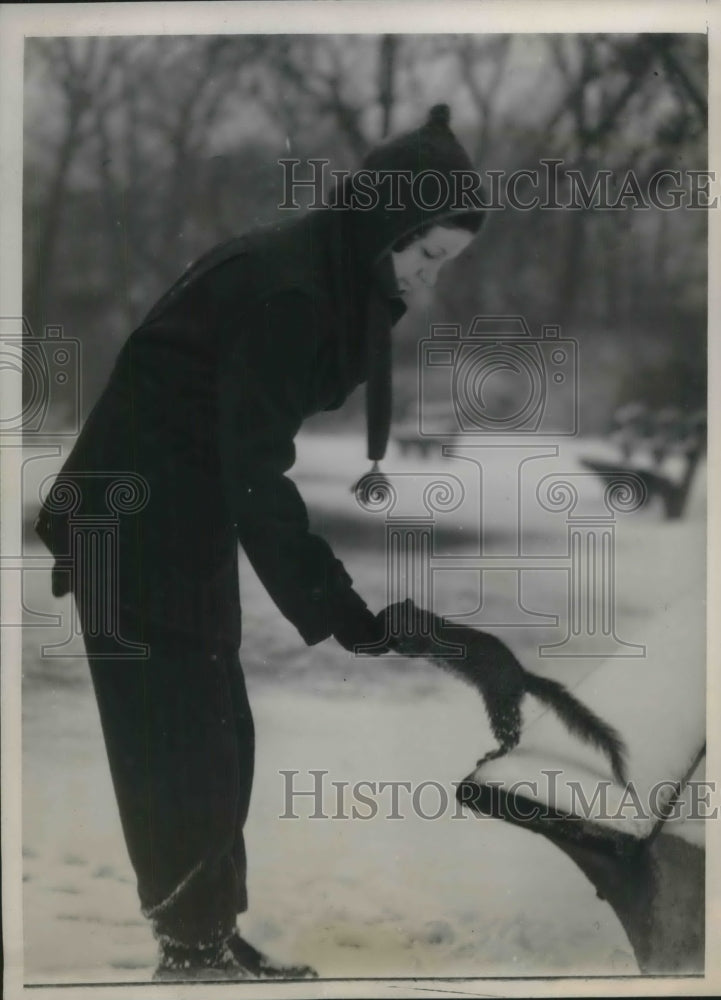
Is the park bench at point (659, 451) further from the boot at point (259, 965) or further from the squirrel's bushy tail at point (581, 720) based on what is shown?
the boot at point (259, 965)

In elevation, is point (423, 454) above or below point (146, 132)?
below

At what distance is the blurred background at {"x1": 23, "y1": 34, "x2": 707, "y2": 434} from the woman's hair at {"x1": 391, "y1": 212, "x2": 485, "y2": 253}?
37 mm

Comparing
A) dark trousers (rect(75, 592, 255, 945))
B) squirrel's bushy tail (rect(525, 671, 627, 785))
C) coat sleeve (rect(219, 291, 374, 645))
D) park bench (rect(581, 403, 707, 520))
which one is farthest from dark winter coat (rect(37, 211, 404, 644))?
park bench (rect(581, 403, 707, 520))

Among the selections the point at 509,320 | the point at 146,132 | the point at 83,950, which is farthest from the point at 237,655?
the point at 146,132

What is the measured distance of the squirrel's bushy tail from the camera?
2.56m

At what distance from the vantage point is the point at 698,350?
2566mm

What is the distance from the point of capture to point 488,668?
8.36 ft

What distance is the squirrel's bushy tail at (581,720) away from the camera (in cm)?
256

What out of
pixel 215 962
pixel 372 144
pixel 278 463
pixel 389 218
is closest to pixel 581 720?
pixel 278 463

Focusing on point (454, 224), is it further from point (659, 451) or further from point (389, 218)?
point (659, 451)

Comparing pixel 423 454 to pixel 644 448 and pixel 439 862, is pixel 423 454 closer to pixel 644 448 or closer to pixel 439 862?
pixel 644 448

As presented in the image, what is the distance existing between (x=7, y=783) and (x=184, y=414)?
110 cm

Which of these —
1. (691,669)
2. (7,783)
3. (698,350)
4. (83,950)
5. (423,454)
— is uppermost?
(698,350)

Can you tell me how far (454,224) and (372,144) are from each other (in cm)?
30
